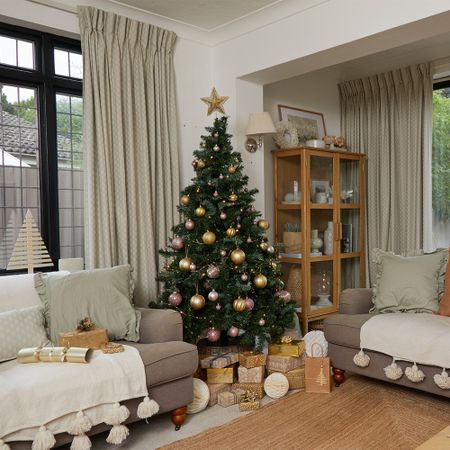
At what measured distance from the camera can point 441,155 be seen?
4691 mm

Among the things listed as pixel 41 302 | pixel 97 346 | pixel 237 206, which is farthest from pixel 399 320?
pixel 41 302

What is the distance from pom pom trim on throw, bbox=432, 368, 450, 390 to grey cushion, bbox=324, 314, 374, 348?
52cm

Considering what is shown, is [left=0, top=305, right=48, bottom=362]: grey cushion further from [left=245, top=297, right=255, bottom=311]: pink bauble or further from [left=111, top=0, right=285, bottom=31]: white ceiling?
[left=111, top=0, right=285, bottom=31]: white ceiling

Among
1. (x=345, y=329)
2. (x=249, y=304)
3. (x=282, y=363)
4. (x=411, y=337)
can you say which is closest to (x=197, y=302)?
(x=249, y=304)

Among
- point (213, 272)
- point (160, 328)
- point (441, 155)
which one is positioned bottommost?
point (160, 328)

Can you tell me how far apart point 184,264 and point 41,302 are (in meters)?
0.94

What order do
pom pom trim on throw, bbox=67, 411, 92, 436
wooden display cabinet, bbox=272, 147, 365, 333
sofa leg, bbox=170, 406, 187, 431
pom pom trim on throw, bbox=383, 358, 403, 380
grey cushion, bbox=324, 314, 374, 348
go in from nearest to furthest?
pom pom trim on throw, bbox=67, 411, 92, 436 < sofa leg, bbox=170, 406, 187, 431 < pom pom trim on throw, bbox=383, 358, 403, 380 < grey cushion, bbox=324, 314, 374, 348 < wooden display cabinet, bbox=272, 147, 365, 333

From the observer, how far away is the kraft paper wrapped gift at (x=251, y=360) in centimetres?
318

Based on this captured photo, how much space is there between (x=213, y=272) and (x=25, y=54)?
198cm

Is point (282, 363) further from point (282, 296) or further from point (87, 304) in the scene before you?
point (87, 304)

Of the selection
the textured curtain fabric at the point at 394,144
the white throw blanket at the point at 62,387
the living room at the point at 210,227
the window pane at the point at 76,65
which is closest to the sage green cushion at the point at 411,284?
the living room at the point at 210,227

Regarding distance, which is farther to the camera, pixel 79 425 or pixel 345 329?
pixel 345 329

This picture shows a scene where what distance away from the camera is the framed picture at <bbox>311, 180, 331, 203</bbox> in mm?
4391

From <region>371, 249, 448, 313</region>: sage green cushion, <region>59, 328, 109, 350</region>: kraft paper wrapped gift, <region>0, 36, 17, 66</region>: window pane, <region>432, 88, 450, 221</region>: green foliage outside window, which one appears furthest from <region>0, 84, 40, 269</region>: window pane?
<region>432, 88, 450, 221</region>: green foliage outside window
